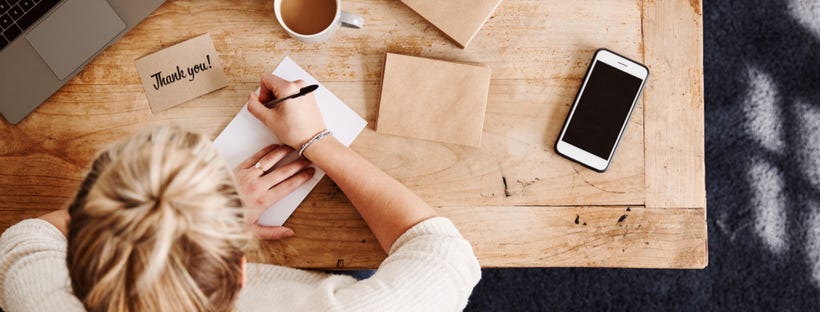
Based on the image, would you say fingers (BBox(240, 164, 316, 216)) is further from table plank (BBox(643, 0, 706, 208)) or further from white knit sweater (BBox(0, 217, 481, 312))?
table plank (BBox(643, 0, 706, 208))

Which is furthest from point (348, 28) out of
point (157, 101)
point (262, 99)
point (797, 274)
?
point (797, 274)

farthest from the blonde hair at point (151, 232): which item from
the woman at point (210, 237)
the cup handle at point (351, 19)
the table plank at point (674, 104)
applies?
the table plank at point (674, 104)

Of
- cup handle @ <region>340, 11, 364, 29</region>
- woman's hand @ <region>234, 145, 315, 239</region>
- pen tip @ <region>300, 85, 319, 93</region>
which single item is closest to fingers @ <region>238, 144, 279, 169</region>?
woman's hand @ <region>234, 145, 315, 239</region>

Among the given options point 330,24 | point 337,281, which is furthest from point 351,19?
point 337,281

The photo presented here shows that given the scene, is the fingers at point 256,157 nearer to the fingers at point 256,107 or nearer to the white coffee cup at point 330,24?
the fingers at point 256,107

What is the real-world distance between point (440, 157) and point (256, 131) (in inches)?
11.0

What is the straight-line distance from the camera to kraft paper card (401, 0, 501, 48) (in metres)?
0.79

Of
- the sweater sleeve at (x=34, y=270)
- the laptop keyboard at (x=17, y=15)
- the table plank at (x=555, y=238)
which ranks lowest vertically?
the table plank at (x=555, y=238)

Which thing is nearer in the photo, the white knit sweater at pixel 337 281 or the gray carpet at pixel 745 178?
the white knit sweater at pixel 337 281

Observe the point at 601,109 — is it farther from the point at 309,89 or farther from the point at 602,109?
the point at 309,89

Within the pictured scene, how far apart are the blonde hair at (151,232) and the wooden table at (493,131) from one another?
0.24 m

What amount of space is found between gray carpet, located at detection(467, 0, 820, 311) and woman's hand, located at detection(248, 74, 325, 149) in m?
0.78

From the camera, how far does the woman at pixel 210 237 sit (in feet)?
1.70

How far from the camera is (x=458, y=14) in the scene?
2.59ft
